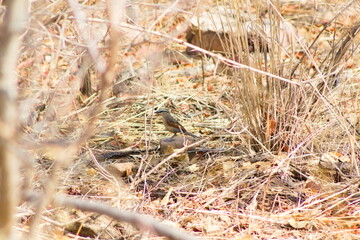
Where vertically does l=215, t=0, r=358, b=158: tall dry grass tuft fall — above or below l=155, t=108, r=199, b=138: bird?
above

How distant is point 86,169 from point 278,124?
1421mm

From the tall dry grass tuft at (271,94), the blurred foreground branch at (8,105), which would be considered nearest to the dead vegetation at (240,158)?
the tall dry grass tuft at (271,94)

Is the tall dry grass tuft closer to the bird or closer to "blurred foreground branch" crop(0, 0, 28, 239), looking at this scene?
the bird

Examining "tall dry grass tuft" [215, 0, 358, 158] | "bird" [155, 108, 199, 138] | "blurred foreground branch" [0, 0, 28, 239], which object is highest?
"blurred foreground branch" [0, 0, 28, 239]

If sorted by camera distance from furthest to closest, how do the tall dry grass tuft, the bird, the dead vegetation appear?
the bird → the tall dry grass tuft → the dead vegetation

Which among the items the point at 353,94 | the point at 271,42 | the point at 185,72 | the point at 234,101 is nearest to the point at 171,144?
the point at 234,101

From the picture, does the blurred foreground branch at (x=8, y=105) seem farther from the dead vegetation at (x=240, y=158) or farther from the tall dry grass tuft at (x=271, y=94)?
the tall dry grass tuft at (x=271, y=94)

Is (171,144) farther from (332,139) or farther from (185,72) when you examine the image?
(185,72)

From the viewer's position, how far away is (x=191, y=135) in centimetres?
497

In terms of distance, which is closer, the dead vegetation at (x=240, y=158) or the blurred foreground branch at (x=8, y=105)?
the blurred foreground branch at (x=8, y=105)

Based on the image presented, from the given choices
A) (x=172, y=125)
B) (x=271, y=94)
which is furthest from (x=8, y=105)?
(x=172, y=125)

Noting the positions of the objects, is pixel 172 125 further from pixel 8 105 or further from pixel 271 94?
pixel 8 105

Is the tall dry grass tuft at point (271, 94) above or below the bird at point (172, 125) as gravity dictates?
above

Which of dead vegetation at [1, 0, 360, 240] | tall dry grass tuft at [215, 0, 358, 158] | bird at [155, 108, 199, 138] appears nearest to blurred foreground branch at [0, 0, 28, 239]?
dead vegetation at [1, 0, 360, 240]
